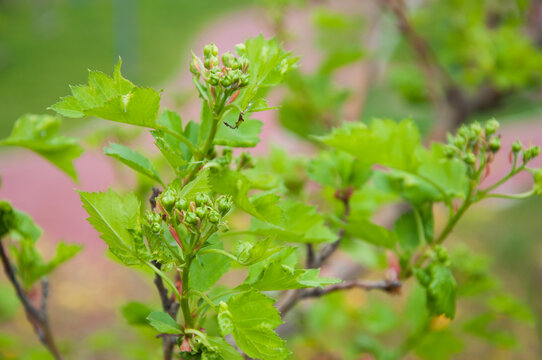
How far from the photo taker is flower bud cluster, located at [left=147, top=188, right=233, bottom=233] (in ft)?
1.53

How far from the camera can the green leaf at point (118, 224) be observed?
0.49m

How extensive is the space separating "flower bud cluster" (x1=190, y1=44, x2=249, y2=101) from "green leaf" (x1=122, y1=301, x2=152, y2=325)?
1.12ft

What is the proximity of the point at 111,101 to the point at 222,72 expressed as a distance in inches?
4.1

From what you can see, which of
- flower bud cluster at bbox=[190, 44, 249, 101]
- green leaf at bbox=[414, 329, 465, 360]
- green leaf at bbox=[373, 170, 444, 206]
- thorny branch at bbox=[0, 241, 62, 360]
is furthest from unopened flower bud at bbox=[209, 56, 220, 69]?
green leaf at bbox=[414, 329, 465, 360]

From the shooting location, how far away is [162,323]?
51cm

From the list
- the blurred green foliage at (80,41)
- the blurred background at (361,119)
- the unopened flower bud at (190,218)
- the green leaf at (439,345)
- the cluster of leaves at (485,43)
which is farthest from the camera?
the blurred green foliage at (80,41)

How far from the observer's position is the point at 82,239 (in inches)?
181

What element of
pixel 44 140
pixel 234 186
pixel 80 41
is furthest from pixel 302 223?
pixel 80 41

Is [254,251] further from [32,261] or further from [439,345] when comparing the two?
[439,345]

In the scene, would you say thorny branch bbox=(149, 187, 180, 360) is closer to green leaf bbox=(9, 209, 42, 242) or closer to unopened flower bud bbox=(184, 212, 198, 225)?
unopened flower bud bbox=(184, 212, 198, 225)

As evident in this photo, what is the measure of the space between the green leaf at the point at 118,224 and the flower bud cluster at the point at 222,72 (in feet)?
0.44

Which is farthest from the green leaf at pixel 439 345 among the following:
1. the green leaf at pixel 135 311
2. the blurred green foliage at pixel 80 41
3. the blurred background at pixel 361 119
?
the blurred green foliage at pixel 80 41

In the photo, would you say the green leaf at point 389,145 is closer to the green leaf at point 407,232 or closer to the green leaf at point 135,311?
the green leaf at point 407,232

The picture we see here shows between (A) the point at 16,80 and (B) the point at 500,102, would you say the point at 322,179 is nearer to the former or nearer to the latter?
(B) the point at 500,102
